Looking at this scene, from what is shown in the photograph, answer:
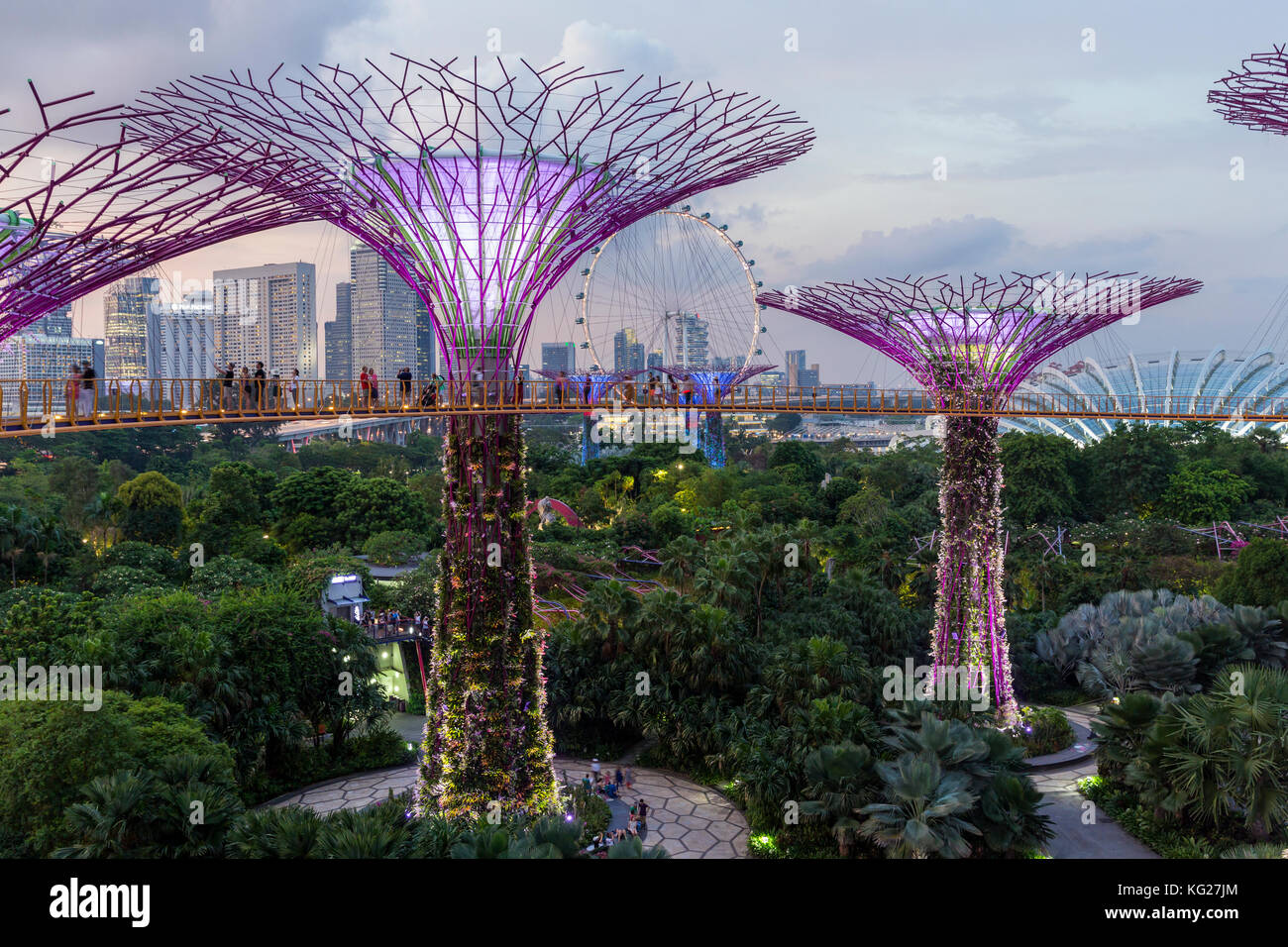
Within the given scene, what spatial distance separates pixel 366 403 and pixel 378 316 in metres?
62.0

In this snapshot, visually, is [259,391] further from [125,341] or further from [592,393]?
[125,341]

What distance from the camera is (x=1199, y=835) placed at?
1820cm

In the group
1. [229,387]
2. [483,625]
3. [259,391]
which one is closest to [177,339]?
[229,387]

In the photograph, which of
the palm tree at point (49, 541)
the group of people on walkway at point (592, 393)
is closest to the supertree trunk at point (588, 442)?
the palm tree at point (49, 541)

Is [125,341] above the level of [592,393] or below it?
above

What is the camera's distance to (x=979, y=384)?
22.7m

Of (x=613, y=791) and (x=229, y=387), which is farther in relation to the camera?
(x=613, y=791)

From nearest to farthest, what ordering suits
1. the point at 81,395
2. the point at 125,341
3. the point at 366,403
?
the point at 81,395 < the point at 366,403 < the point at 125,341

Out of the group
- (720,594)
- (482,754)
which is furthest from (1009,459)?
(482,754)

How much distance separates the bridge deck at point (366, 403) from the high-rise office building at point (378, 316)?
2079 inches

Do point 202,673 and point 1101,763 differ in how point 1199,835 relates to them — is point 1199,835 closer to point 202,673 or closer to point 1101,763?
point 1101,763

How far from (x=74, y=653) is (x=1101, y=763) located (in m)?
22.4

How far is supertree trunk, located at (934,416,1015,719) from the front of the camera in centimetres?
2248
